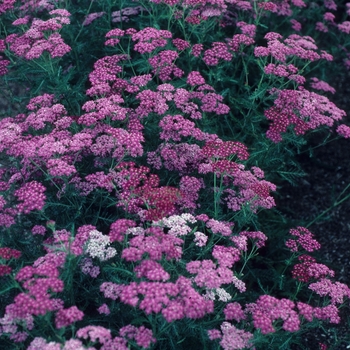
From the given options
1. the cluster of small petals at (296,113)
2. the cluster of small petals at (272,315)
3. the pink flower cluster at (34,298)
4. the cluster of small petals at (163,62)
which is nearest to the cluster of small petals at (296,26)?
the cluster of small petals at (296,113)

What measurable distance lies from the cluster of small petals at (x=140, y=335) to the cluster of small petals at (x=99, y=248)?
0.78 metres

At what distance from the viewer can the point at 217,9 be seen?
717 centimetres

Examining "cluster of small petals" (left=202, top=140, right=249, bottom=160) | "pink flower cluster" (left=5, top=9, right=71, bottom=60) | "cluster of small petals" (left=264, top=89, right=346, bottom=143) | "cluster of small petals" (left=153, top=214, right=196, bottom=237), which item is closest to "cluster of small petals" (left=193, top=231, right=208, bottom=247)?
"cluster of small petals" (left=153, top=214, right=196, bottom=237)

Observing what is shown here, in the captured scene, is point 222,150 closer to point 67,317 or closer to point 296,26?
point 67,317

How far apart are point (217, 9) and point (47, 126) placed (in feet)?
10.6

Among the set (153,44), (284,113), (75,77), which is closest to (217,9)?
(153,44)

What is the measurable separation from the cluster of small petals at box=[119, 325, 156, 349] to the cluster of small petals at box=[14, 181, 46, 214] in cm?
159

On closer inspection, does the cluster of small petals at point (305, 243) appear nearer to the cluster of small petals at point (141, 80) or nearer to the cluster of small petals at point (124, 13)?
the cluster of small petals at point (141, 80)

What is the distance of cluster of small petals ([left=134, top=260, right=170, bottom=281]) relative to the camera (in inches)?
165

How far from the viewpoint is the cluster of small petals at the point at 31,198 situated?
4.88 metres

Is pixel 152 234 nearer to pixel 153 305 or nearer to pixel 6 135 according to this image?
pixel 153 305

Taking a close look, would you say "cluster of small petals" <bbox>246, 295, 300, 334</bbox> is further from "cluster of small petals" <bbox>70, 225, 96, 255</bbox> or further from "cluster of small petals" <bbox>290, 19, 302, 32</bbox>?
"cluster of small petals" <bbox>290, 19, 302, 32</bbox>

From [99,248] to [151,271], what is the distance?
0.78m

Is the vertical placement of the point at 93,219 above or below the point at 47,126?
below
